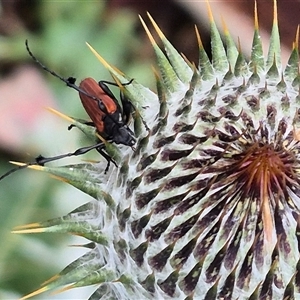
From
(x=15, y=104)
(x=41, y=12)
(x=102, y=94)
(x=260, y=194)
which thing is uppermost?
(x=41, y=12)

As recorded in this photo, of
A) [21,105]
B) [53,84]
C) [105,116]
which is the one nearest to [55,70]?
[53,84]

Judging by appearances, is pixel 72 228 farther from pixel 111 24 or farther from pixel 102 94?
pixel 111 24

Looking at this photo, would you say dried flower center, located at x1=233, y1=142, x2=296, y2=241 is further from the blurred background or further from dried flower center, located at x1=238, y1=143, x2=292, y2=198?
the blurred background

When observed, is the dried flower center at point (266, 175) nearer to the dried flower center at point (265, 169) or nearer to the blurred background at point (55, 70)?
the dried flower center at point (265, 169)

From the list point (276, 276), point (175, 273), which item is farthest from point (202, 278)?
point (276, 276)

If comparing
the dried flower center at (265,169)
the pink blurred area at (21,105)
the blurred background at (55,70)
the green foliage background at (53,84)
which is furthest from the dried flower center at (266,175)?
the pink blurred area at (21,105)

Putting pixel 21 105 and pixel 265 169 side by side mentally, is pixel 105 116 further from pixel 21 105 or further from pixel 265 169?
pixel 21 105

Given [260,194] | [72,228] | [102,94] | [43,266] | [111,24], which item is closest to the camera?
[260,194]

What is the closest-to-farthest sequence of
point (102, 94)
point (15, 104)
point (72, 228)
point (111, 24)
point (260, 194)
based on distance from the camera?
point (260, 194)
point (72, 228)
point (102, 94)
point (15, 104)
point (111, 24)

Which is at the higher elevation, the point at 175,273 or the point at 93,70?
the point at 93,70
